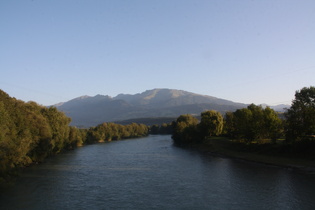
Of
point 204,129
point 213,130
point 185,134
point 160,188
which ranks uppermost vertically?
point 204,129

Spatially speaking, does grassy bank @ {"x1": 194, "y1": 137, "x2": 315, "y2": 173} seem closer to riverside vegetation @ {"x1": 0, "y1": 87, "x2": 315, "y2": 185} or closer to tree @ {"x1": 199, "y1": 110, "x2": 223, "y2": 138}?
riverside vegetation @ {"x1": 0, "y1": 87, "x2": 315, "y2": 185}

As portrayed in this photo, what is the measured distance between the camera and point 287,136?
81.0 m

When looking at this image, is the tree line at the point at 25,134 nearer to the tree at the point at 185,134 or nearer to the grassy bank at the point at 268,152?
the tree at the point at 185,134

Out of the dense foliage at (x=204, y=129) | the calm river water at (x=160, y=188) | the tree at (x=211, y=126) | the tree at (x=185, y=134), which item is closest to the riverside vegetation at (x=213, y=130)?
the tree at (x=211, y=126)

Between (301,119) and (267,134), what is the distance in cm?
1843

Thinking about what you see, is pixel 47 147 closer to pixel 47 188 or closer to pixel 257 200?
pixel 47 188

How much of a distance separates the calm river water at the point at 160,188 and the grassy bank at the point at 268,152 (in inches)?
236

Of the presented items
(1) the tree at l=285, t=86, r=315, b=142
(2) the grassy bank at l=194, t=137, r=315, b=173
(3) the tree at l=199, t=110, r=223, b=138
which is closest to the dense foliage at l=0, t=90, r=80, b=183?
(2) the grassy bank at l=194, t=137, r=315, b=173

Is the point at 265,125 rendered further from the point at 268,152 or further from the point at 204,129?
the point at 204,129

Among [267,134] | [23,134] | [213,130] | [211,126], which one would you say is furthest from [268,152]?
[23,134]

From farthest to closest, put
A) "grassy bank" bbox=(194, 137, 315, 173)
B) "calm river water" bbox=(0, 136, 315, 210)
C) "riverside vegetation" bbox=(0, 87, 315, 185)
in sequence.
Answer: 1. "grassy bank" bbox=(194, 137, 315, 173)
2. "riverside vegetation" bbox=(0, 87, 315, 185)
3. "calm river water" bbox=(0, 136, 315, 210)

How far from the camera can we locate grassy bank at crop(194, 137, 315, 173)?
2832 inches

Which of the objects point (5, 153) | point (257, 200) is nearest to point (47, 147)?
point (5, 153)

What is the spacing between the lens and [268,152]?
89.4 meters
